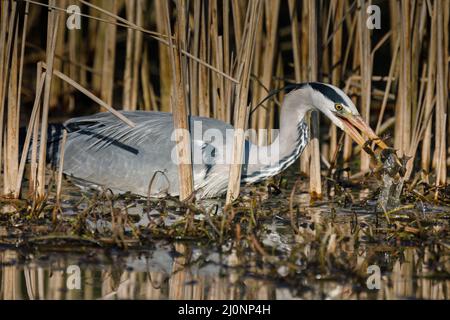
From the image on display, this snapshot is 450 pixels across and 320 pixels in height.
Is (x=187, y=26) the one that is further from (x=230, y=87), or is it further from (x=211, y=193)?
(x=211, y=193)

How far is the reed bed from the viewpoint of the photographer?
5.27 m

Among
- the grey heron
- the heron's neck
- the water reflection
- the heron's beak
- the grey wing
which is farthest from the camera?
the grey wing

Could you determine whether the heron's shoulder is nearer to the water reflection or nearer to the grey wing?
the grey wing

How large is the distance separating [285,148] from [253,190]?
565 millimetres

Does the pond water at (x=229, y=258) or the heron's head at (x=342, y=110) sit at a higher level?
the heron's head at (x=342, y=110)

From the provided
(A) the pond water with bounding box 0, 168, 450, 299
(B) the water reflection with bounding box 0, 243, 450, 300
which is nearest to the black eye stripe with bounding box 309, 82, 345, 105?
(A) the pond water with bounding box 0, 168, 450, 299

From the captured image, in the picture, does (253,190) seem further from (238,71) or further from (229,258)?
(229,258)

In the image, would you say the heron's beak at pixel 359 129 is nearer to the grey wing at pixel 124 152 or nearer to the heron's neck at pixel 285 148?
the heron's neck at pixel 285 148

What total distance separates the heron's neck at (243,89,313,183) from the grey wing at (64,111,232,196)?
573 mm

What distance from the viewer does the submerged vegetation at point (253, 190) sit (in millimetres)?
4387

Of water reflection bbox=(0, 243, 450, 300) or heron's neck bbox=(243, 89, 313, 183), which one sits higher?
heron's neck bbox=(243, 89, 313, 183)

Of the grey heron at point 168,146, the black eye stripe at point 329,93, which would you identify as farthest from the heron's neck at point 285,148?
the black eye stripe at point 329,93

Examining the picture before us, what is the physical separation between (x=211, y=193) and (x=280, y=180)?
605 mm
